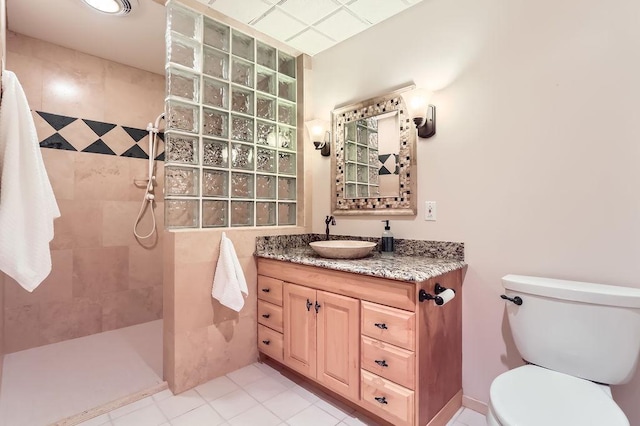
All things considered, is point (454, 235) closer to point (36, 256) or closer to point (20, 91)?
point (36, 256)

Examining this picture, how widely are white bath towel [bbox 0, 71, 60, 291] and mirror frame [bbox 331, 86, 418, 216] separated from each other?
1.64m

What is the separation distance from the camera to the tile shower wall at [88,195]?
2.40m

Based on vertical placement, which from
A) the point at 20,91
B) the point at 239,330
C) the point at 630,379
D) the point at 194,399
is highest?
the point at 20,91

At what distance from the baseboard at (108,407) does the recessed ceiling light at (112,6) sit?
2343 millimetres

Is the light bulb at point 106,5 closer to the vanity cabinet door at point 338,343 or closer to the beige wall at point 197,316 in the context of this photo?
the beige wall at point 197,316

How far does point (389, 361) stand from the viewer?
1.43 m

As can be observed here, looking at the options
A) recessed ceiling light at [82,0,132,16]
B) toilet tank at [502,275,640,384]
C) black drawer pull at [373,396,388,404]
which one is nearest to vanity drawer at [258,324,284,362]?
black drawer pull at [373,396,388,404]

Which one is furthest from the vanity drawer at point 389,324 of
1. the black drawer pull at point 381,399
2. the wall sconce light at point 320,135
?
the wall sconce light at point 320,135

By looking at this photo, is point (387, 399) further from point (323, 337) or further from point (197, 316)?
point (197, 316)

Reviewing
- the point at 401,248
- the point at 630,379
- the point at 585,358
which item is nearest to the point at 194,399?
the point at 401,248

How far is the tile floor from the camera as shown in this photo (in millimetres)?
1600

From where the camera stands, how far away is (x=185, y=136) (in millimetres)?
1938

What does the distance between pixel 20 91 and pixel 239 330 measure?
1.68 m

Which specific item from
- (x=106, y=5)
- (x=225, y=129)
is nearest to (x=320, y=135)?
(x=225, y=129)
